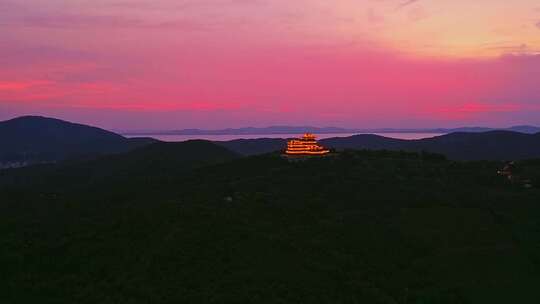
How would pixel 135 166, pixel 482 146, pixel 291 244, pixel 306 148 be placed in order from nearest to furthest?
pixel 291 244
pixel 306 148
pixel 135 166
pixel 482 146

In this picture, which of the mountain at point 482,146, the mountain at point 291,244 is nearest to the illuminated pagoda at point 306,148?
the mountain at point 291,244

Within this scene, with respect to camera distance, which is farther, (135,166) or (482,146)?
(482,146)

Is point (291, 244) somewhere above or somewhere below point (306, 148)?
below

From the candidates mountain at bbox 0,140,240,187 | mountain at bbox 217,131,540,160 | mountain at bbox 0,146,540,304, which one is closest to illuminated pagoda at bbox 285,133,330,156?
mountain at bbox 0,146,540,304

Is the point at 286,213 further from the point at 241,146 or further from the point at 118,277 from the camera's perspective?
the point at 241,146

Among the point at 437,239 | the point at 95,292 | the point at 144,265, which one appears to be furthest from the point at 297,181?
the point at 95,292

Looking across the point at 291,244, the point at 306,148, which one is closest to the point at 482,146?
the point at 306,148

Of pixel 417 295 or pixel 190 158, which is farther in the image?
pixel 190 158

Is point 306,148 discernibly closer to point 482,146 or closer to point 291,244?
point 291,244
